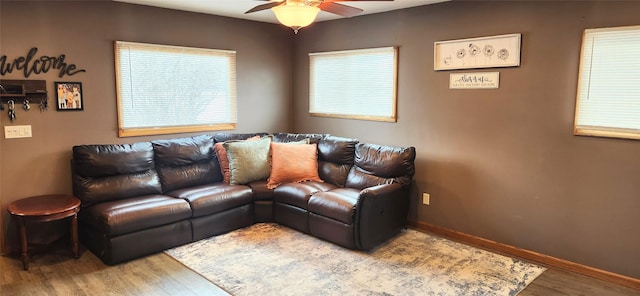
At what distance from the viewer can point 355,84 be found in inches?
192

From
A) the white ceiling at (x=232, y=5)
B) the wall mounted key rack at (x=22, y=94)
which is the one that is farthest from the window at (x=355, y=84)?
the wall mounted key rack at (x=22, y=94)

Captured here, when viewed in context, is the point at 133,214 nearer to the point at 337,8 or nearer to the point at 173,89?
the point at 173,89

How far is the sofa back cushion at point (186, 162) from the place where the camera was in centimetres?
417

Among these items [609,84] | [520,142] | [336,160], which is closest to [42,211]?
[336,160]

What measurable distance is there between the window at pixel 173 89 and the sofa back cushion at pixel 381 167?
1.77 metres

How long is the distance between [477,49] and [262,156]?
96.0 inches

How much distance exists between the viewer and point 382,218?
3.80 m

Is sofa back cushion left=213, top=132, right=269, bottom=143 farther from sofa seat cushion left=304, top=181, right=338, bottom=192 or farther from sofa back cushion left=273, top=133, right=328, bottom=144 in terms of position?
sofa seat cushion left=304, top=181, right=338, bottom=192

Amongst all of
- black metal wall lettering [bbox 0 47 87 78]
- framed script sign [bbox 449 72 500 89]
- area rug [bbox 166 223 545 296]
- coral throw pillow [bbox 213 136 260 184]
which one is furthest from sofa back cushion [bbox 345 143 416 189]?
black metal wall lettering [bbox 0 47 87 78]

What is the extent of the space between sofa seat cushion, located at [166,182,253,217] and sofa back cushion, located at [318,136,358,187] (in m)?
0.87

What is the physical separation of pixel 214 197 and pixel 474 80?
271 centimetres

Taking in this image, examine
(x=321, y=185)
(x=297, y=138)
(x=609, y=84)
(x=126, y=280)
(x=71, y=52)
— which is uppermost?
(x=71, y=52)

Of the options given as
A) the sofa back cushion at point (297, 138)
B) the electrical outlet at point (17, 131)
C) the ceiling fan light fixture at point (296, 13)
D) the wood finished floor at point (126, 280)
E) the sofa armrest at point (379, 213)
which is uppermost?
the ceiling fan light fixture at point (296, 13)

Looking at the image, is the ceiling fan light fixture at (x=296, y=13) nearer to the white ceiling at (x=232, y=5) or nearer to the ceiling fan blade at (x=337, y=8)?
the ceiling fan blade at (x=337, y=8)
